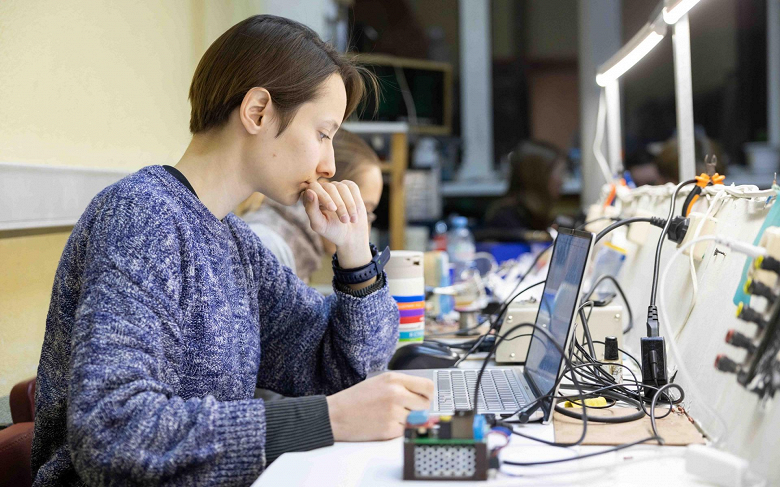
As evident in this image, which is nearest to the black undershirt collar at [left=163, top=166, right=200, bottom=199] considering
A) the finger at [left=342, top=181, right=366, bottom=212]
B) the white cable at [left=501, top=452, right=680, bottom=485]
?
the finger at [left=342, top=181, right=366, bottom=212]

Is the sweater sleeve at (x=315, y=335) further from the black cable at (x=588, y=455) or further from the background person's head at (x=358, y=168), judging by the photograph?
the background person's head at (x=358, y=168)

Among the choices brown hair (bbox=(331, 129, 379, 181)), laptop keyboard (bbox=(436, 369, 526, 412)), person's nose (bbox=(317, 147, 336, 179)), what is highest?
brown hair (bbox=(331, 129, 379, 181))

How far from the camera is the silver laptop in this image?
93cm

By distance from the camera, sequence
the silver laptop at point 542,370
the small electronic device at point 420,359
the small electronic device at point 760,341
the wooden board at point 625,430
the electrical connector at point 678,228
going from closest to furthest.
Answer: the small electronic device at point 760,341
the wooden board at point 625,430
the silver laptop at point 542,370
the electrical connector at point 678,228
the small electronic device at point 420,359

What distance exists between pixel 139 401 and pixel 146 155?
3.91 ft

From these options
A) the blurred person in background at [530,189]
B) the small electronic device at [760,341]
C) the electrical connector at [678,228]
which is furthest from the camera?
the blurred person in background at [530,189]

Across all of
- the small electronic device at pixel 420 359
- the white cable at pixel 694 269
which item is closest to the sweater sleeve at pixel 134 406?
the small electronic device at pixel 420 359

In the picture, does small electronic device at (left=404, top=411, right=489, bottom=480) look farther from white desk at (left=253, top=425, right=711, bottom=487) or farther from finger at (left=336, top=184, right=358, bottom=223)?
finger at (left=336, top=184, right=358, bottom=223)

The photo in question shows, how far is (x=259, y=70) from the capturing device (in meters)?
1.05

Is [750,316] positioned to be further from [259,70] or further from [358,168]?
[358,168]

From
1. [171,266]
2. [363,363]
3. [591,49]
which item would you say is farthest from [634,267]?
[591,49]

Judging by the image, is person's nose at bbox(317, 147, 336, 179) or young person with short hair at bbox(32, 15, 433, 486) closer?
young person with short hair at bbox(32, 15, 433, 486)

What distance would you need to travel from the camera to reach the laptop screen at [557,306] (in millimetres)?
931

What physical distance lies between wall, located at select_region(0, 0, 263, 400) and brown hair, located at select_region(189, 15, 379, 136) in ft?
0.98
